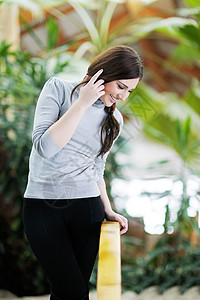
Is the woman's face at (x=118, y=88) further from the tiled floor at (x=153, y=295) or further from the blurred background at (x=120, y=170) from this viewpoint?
the tiled floor at (x=153, y=295)

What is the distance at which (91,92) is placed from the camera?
0.85 m

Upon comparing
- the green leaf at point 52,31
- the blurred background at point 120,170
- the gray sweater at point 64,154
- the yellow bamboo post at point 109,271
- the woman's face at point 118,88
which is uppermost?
the woman's face at point 118,88

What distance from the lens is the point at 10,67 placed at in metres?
2.54

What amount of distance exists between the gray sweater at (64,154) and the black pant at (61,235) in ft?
0.09

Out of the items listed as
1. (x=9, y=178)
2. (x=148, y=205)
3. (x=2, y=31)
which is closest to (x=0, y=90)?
(x=9, y=178)

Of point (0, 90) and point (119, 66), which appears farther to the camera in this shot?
point (0, 90)

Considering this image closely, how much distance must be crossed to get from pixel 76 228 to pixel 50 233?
0.26 ft

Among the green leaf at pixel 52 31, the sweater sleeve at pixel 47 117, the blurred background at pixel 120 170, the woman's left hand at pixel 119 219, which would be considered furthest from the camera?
the blurred background at pixel 120 170

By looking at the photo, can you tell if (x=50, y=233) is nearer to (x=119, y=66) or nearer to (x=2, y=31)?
(x=119, y=66)

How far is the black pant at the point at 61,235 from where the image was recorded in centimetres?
94

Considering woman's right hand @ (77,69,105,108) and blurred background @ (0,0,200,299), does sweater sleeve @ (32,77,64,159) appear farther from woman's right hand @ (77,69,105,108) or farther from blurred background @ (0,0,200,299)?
blurred background @ (0,0,200,299)

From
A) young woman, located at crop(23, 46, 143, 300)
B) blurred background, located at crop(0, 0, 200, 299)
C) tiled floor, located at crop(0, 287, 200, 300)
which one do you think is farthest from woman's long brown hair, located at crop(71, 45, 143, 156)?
tiled floor, located at crop(0, 287, 200, 300)

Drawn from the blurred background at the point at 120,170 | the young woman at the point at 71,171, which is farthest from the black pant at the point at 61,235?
the blurred background at the point at 120,170

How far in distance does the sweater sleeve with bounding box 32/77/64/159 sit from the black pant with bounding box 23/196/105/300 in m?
0.15
